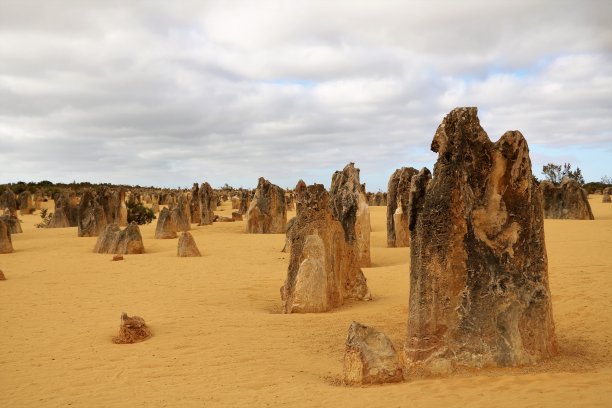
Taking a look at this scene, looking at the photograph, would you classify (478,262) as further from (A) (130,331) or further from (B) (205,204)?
(B) (205,204)

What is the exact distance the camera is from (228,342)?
27.0 ft

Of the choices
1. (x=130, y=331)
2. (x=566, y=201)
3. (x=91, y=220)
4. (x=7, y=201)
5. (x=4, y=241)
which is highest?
(x=7, y=201)

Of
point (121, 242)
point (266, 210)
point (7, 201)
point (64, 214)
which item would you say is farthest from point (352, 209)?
point (7, 201)

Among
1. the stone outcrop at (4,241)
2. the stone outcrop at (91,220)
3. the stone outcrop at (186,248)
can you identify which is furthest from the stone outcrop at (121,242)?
the stone outcrop at (91,220)

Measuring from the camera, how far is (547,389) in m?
5.38

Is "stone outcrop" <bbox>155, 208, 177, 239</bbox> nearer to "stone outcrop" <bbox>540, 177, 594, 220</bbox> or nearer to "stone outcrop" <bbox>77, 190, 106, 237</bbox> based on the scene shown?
"stone outcrop" <bbox>77, 190, 106, 237</bbox>

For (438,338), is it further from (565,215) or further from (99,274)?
(565,215)

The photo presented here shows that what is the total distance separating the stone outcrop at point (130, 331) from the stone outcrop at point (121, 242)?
10.9m

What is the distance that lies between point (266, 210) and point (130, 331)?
715 inches

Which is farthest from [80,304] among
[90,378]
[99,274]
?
[90,378]

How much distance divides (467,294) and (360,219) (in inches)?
352

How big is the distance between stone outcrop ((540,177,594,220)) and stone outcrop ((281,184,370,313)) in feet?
64.8

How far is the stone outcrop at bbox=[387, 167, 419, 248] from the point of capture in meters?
19.4

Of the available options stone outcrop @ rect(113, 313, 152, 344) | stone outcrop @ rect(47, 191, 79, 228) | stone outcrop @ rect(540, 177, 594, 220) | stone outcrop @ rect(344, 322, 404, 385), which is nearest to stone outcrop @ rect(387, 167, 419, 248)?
stone outcrop @ rect(540, 177, 594, 220)
